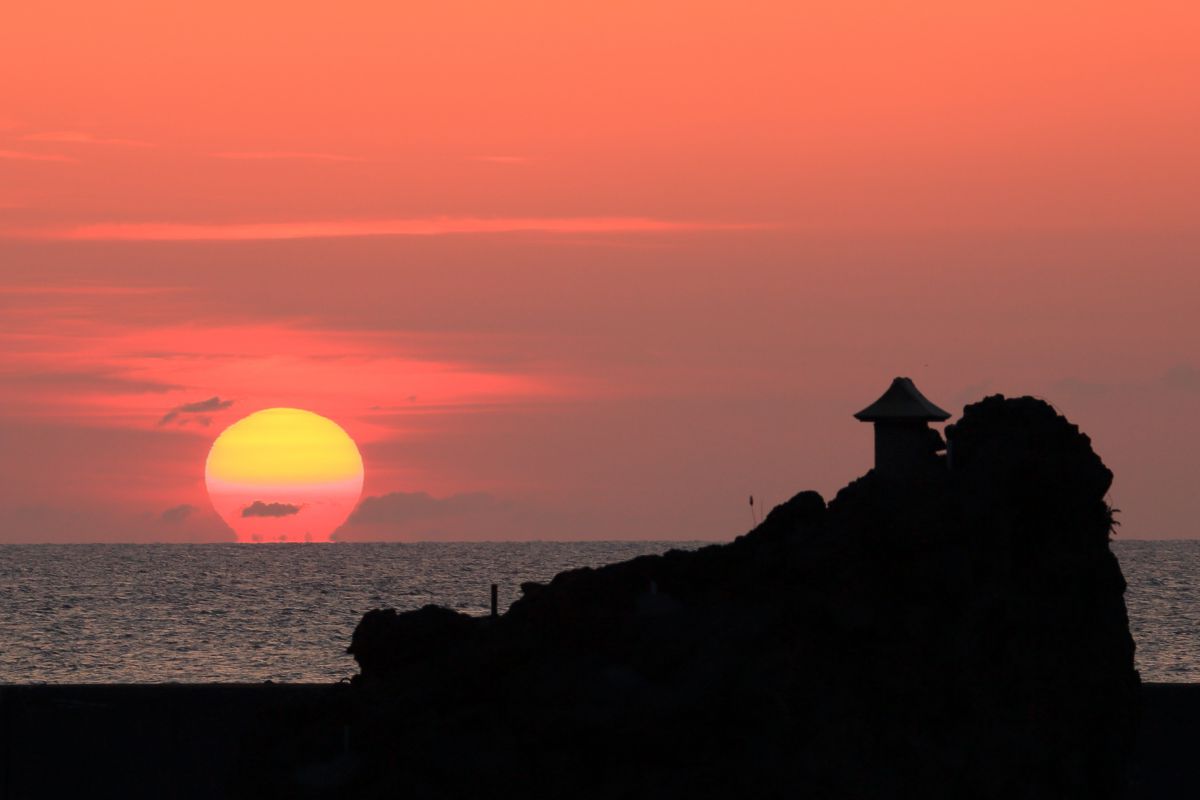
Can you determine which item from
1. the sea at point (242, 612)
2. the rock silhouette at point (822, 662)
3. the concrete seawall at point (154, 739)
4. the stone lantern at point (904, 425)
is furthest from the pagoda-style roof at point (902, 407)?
the sea at point (242, 612)

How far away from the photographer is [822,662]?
25.2 m

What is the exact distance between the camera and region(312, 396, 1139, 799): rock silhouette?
80.6 ft

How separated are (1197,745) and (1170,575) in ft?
398

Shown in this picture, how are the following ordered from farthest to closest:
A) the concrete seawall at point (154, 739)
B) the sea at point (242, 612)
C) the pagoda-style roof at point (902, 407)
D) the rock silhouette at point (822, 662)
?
the sea at point (242, 612), the concrete seawall at point (154, 739), the pagoda-style roof at point (902, 407), the rock silhouette at point (822, 662)

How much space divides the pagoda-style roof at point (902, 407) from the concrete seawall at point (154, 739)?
5638mm

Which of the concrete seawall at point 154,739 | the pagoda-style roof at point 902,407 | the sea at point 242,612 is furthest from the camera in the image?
the sea at point 242,612

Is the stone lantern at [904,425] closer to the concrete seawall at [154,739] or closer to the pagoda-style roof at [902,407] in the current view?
the pagoda-style roof at [902,407]

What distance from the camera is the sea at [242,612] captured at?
73.1 m

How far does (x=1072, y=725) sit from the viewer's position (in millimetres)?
26281

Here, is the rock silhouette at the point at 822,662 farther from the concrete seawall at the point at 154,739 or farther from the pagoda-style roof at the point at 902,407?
the concrete seawall at the point at 154,739

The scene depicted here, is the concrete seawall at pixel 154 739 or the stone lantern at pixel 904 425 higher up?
the stone lantern at pixel 904 425

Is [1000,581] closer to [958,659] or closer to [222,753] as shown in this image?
[958,659]

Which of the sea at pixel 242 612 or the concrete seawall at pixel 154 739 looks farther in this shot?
the sea at pixel 242 612

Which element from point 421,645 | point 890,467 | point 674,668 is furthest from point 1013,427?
point 421,645
